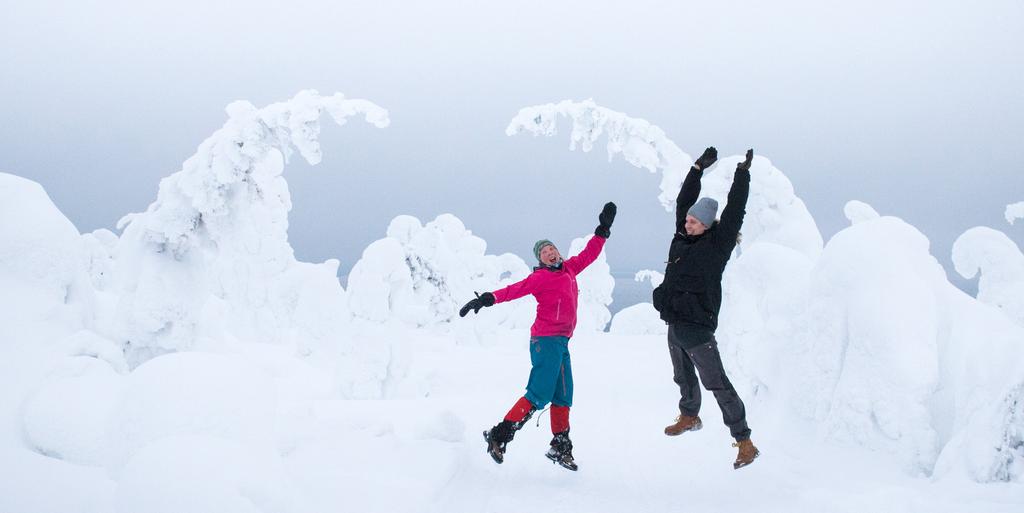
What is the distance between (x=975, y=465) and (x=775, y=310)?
3.41m

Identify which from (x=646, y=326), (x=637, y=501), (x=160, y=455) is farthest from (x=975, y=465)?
(x=646, y=326)

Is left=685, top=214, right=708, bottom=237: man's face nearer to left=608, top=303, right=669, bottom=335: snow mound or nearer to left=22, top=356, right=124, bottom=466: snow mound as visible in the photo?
left=22, top=356, right=124, bottom=466: snow mound

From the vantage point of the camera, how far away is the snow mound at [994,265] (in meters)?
15.7

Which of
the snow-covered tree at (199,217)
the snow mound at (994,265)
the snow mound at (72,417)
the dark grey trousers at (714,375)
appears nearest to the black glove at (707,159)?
the dark grey trousers at (714,375)

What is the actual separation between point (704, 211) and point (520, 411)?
8.02 feet

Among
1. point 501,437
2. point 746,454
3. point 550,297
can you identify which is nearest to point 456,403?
point 501,437

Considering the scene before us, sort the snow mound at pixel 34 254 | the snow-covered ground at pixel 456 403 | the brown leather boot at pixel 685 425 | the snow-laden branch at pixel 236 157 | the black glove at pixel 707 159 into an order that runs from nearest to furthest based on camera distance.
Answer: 1. the snow-covered ground at pixel 456 403
2. the black glove at pixel 707 159
3. the brown leather boot at pixel 685 425
4. the snow-laden branch at pixel 236 157
5. the snow mound at pixel 34 254

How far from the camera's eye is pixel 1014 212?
48.1 ft

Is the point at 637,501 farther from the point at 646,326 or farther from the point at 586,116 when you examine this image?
the point at 646,326

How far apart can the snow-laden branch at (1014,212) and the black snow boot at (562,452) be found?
15492mm

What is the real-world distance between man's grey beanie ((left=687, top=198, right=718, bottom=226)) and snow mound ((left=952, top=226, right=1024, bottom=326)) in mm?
15093

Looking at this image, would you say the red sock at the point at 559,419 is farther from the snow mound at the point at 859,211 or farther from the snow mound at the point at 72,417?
the snow mound at the point at 859,211

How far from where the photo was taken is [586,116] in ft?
27.7

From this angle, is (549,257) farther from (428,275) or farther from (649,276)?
(649,276)
